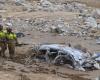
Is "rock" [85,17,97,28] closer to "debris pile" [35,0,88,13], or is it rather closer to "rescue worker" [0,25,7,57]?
"debris pile" [35,0,88,13]

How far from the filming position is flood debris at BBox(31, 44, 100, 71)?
17.0 metres

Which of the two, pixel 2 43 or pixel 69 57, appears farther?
pixel 2 43

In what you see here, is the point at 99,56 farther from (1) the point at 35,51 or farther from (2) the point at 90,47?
(2) the point at 90,47

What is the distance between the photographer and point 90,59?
17.3 m

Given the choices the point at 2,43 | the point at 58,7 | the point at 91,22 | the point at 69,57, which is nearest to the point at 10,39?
the point at 2,43

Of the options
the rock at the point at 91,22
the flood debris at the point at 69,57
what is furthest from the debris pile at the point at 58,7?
the flood debris at the point at 69,57

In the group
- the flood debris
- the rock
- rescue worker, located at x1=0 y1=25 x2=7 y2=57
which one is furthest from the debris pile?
the flood debris

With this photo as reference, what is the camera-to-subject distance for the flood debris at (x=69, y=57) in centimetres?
1695

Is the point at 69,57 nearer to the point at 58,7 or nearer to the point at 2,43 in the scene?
the point at 2,43

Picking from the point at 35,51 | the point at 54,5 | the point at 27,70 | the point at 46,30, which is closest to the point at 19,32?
the point at 46,30

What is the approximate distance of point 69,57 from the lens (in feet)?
55.8

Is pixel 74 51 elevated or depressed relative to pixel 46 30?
elevated

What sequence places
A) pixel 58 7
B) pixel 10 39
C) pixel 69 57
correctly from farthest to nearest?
1. pixel 58 7
2. pixel 10 39
3. pixel 69 57

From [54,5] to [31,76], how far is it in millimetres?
22907
